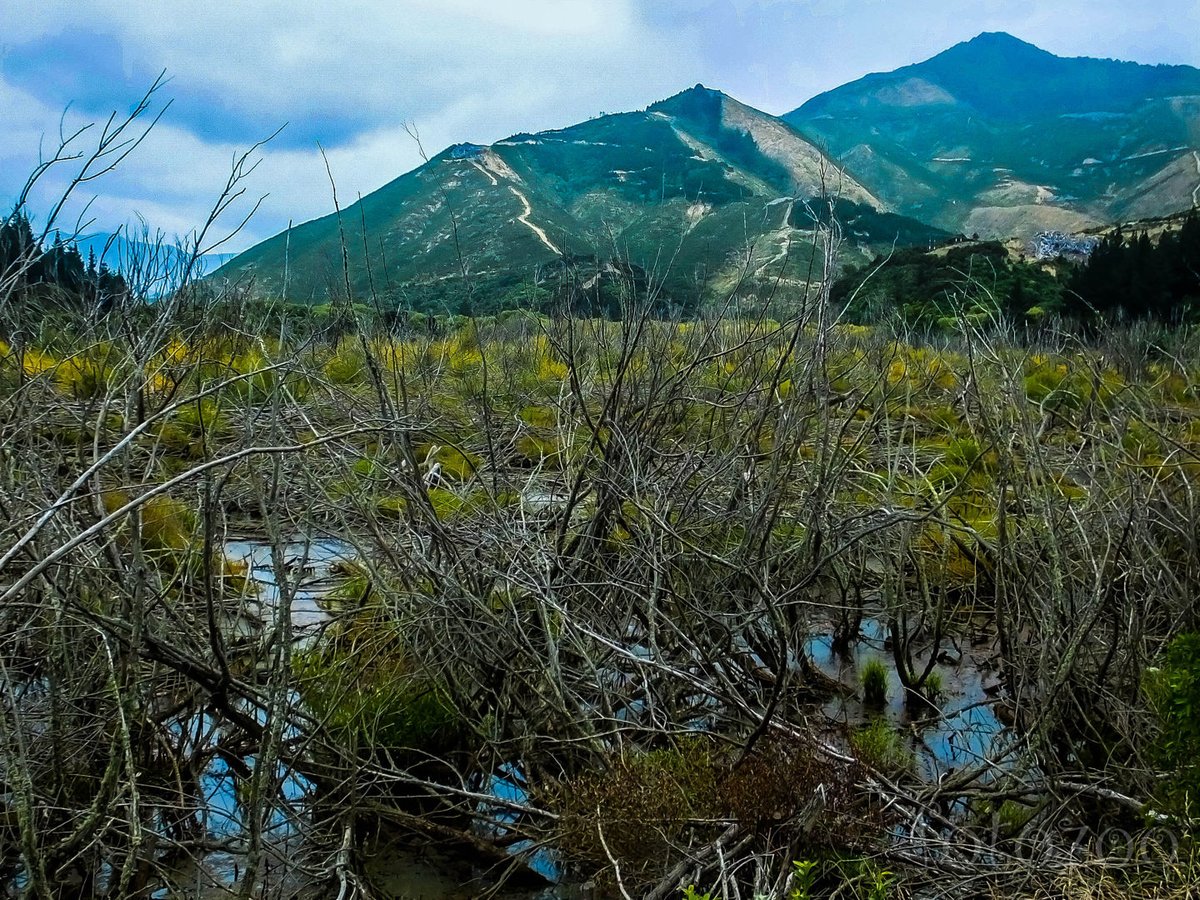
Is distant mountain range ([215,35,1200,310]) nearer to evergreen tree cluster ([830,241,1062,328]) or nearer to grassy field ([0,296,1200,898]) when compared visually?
evergreen tree cluster ([830,241,1062,328])

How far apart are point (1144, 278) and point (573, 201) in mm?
86981

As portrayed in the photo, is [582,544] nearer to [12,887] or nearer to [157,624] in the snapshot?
[157,624]

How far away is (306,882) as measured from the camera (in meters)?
3.02

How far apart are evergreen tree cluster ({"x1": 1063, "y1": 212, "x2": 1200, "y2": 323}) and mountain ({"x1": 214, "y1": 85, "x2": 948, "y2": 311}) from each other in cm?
1039

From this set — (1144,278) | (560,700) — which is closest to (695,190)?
(1144,278)

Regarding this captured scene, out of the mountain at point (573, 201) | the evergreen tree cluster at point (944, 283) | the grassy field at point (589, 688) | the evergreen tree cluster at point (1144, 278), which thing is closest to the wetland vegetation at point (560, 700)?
the grassy field at point (589, 688)

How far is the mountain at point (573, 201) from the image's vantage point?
53.4 m

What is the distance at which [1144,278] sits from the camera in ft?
97.3

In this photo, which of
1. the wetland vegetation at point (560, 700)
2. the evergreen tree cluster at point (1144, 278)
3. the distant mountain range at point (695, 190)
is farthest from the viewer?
the distant mountain range at point (695, 190)

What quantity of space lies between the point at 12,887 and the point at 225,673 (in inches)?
36.3

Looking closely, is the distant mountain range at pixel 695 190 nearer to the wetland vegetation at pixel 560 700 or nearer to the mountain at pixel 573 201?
the mountain at pixel 573 201

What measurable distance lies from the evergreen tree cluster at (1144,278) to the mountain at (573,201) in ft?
34.1

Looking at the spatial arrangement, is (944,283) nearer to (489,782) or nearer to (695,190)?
(695,190)

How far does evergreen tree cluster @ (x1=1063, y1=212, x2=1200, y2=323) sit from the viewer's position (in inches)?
1130
